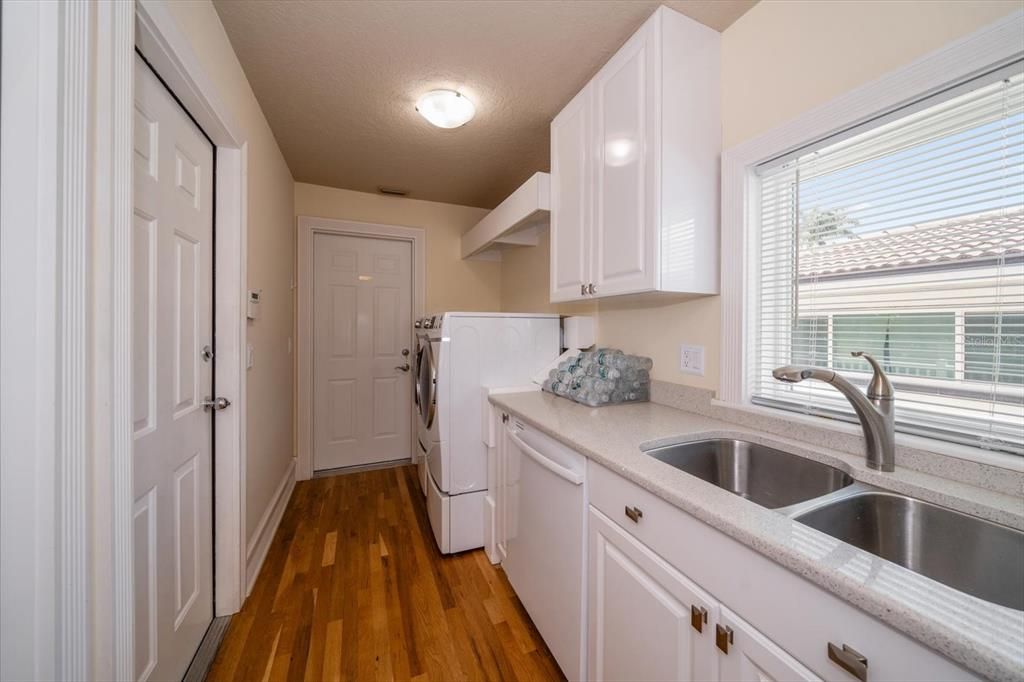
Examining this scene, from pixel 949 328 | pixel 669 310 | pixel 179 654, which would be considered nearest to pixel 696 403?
pixel 669 310

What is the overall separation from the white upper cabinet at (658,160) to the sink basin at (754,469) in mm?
578

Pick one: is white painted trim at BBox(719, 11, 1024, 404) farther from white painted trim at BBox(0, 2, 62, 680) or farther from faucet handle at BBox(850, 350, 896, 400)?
white painted trim at BBox(0, 2, 62, 680)

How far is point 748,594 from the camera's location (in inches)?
26.5

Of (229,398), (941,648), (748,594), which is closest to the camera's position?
(941,648)

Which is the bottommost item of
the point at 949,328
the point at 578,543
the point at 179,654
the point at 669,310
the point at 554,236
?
the point at 179,654

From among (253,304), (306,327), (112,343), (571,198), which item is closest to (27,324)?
(112,343)

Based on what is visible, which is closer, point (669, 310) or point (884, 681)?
point (884, 681)

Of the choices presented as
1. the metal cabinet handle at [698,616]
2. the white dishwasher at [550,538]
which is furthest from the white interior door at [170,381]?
the metal cabinet handle at [698,616]

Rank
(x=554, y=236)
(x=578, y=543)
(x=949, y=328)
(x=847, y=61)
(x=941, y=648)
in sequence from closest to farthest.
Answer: (x=941, y=648), (x=949, y=328), (x=847, y=61), (x=578, y=543), (x=554, y=236)

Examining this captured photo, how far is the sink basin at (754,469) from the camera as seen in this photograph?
3.51 ft

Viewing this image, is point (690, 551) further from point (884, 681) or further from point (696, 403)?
point (696, 403)

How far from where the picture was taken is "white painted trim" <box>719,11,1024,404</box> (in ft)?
2.70

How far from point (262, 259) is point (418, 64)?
126cm

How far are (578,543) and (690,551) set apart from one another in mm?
465
